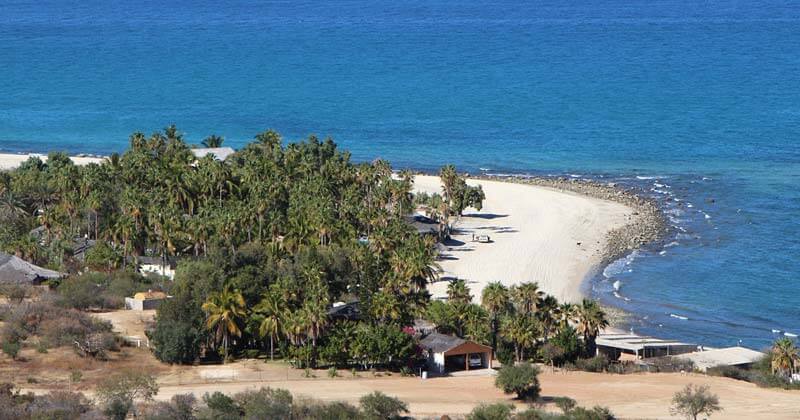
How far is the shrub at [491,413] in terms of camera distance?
5434cm

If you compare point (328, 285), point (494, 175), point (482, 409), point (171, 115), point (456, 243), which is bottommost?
point (482, 409)

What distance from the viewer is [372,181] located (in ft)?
323

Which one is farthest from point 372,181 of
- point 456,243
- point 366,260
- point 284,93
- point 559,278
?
point 284,93

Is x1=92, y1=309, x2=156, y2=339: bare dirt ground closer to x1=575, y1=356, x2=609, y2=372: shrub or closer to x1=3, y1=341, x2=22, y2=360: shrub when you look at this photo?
x1=3, y1=341, x2=22, y2=360: shrub

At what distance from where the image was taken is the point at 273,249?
76.4m

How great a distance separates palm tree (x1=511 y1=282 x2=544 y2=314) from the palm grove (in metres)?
0.08

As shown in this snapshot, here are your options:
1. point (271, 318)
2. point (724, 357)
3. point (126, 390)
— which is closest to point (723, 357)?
point (724, 357)

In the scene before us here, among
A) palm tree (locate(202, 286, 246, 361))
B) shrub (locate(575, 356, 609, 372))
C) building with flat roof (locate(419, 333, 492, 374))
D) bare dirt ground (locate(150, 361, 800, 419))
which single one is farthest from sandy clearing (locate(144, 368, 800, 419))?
palm tree (locate(202, 286, 246, 361))

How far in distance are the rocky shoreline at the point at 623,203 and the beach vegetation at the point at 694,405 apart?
3340 centimetres

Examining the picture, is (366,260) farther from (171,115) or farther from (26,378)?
(171,115)

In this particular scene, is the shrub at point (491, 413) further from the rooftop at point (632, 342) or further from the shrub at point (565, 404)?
the rooftop at point (632, 342)

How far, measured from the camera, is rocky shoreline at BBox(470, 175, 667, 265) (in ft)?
322

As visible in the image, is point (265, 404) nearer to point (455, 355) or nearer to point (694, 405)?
point (455, 355)

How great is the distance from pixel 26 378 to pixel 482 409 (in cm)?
1967
